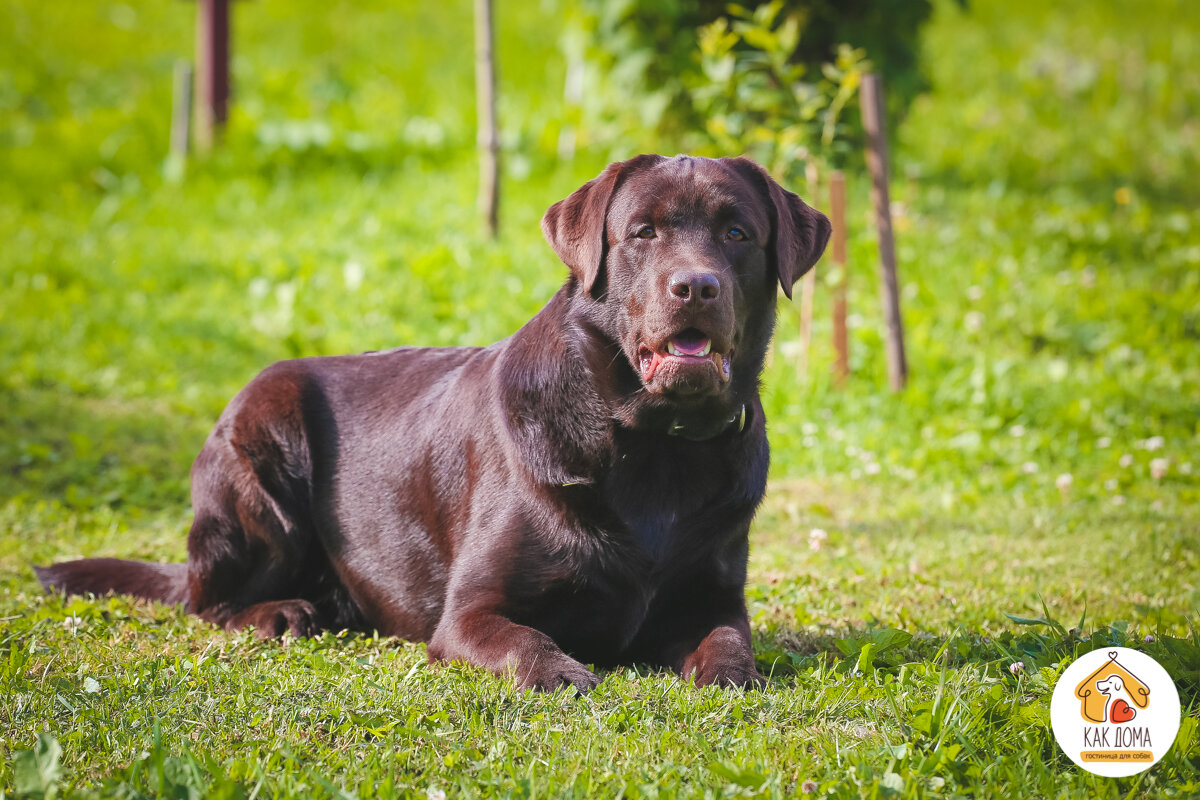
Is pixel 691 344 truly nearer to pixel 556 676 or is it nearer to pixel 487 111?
pixel 556 676

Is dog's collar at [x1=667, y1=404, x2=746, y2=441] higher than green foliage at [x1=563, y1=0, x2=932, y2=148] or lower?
lower

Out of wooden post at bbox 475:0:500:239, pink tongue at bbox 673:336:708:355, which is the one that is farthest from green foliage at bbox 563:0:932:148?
pink tongue at bbox 673:336:708:355

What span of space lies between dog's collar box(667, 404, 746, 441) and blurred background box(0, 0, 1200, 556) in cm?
228

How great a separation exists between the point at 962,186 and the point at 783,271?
7.96 metres

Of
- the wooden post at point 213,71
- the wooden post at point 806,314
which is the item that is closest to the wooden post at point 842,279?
the wooden post at point 806,314

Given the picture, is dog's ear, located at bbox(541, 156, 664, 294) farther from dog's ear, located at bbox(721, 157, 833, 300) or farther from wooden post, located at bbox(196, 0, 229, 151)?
wooden post, located at bbox(196, 0, 229, 151)

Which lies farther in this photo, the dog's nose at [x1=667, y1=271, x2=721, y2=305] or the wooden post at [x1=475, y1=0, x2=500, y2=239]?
the wooden post at [x1=475, y1=0, x2=500, y2=239]

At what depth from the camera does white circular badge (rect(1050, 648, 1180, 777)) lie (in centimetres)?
262

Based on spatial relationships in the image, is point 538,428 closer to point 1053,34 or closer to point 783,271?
point 783,271

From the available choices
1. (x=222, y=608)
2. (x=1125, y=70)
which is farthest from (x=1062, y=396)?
(x=1125, y=70)

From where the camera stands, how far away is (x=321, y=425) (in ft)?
14.0

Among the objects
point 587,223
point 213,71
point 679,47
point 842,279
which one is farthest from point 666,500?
point 213,71

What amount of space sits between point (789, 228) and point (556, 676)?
163 centimetres

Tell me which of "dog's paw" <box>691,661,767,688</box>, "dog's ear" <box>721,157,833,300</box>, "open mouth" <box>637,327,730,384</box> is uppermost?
"dog's ear" <box>721,157,833,300</box>
